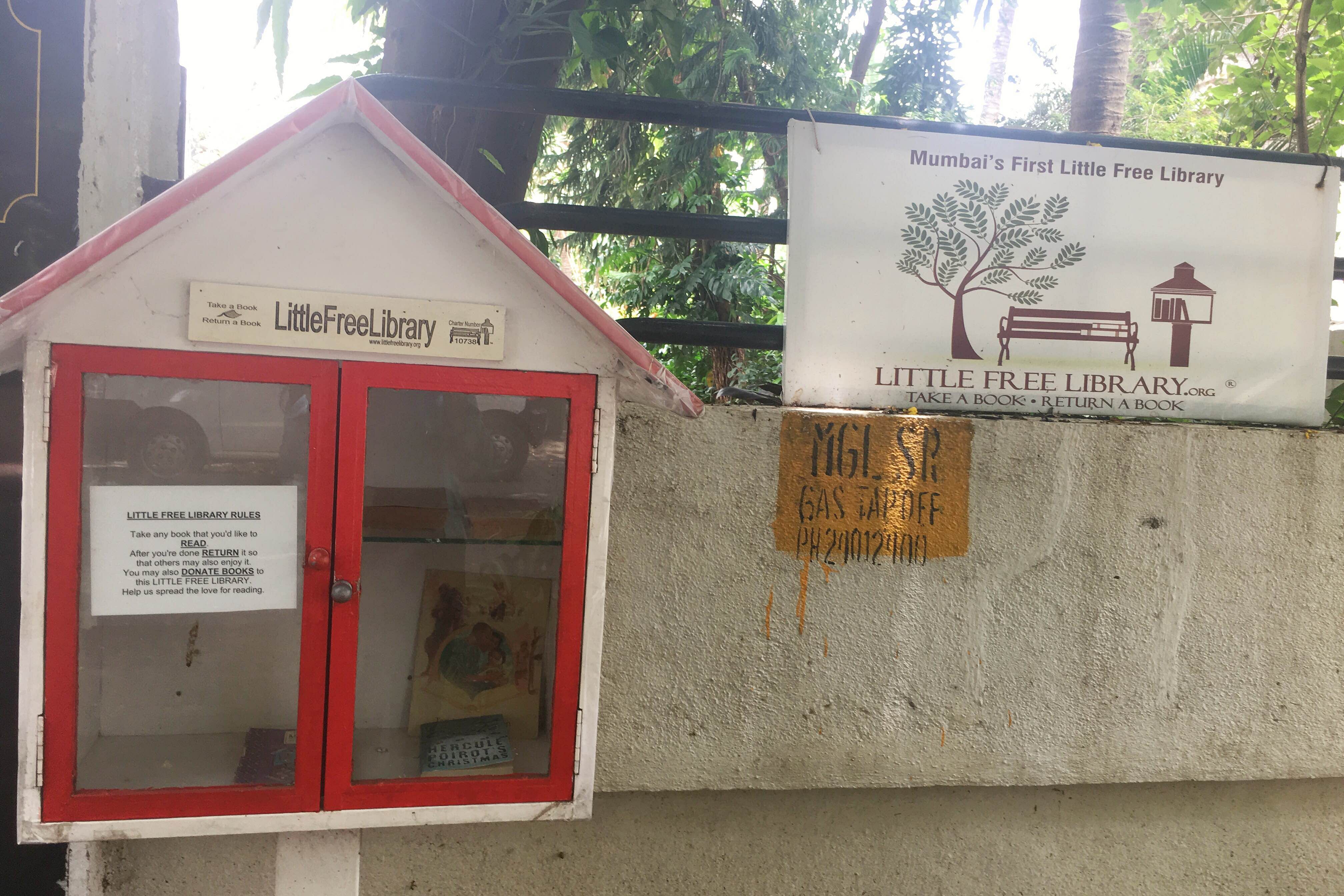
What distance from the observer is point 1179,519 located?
7.83 feet

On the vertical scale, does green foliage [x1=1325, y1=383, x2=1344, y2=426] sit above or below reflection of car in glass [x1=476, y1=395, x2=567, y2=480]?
above

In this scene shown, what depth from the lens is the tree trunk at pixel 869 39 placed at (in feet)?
Result: 32.9

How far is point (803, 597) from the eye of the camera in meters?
2.25

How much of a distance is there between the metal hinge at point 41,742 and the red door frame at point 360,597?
47 cm

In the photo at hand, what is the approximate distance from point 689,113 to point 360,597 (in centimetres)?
166

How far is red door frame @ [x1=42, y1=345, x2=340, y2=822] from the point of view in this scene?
1465 millimetres

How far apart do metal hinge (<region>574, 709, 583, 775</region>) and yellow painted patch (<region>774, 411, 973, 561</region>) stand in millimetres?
744

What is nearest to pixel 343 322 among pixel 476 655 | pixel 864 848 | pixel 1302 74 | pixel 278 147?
pixel 278 147

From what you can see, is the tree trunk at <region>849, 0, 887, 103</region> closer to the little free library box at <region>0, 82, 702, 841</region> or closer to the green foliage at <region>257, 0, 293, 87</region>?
the green foliage at <region>257, 0, 293, 87</region>

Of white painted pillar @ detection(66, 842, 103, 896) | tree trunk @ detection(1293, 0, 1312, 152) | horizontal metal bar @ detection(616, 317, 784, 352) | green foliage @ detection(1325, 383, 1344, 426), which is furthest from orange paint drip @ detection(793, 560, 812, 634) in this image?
tree trunk @ detection(1293, 0, 1312, 152)

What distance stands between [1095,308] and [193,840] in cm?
278

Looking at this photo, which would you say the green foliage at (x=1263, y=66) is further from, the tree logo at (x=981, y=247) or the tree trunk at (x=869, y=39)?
the tree trunk at (x=869, y=39)

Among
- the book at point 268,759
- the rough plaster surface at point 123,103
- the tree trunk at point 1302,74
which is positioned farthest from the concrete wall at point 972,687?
the rough plaster surface at point 123,103

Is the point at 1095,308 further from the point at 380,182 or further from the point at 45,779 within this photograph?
the point at 45,779
